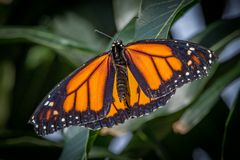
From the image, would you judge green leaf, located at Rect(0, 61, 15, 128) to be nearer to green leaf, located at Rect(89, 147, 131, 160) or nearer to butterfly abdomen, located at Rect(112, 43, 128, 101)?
green leaf, located at Rect(89, 147, 131, 160)

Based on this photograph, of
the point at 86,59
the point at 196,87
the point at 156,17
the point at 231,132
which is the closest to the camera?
the point at 156,17

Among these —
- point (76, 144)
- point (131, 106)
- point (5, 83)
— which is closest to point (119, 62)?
point (131, 106)

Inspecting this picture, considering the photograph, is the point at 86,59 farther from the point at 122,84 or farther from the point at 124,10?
the point at 122,84

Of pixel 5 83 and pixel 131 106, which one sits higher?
pixel 5 83

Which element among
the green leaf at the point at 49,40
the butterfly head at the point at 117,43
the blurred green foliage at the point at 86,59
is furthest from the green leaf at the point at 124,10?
the butterfly head at the point at 117,43

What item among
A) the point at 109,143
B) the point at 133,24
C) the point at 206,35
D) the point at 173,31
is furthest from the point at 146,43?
the point at 109,143

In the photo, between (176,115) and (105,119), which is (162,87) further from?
(176,115)
